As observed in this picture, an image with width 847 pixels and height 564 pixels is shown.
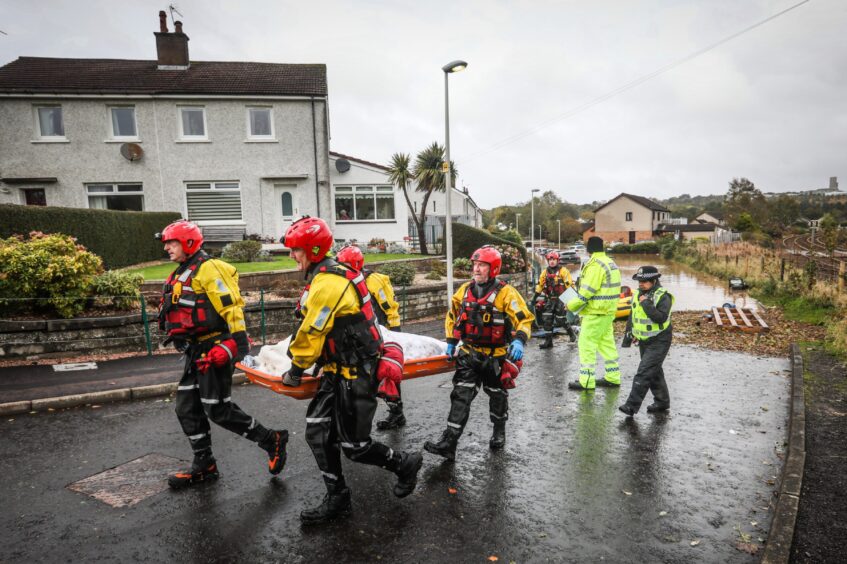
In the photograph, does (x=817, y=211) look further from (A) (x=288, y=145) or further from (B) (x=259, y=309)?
(B) (x=259, y=309)

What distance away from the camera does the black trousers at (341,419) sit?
11.3ft

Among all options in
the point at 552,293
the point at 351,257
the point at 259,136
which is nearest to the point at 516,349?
the point at 351,257

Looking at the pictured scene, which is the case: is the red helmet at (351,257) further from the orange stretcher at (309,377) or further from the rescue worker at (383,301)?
the orange stretcher at (309,377)

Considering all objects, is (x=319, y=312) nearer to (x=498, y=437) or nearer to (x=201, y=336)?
(x=201, y=336)

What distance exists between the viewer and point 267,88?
19.4 metres

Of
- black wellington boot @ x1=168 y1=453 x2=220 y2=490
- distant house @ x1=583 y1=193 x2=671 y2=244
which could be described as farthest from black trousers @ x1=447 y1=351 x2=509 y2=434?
distant house @ x1=583 y1=193 x2=671 y2=244

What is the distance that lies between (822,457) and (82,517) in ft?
21.6

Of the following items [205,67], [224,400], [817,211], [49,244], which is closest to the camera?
→ [224,400]

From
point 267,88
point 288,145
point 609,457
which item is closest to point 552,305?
point 609,457

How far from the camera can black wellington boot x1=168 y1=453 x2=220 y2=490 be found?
13.3 ft

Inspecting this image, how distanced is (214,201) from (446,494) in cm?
1866

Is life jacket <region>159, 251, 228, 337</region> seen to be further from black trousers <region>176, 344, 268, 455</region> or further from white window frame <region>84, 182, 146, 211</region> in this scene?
white window frame <region>84, 182, 146, 211</region>

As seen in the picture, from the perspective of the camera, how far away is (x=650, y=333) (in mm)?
5738

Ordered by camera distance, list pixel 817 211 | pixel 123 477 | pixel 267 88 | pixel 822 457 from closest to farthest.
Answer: pixel 123 477, pixel 822 457, pixel 267 88, pixel 817 211
